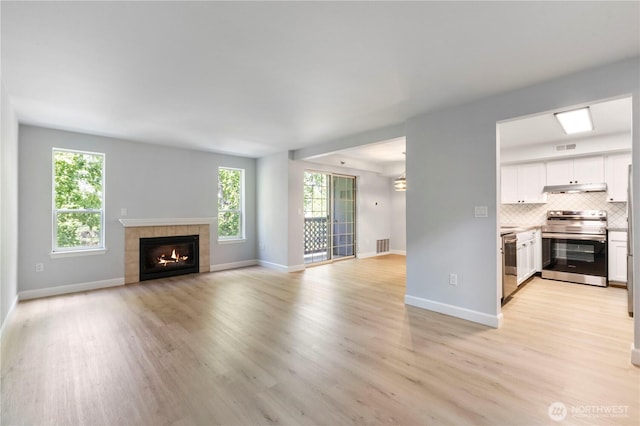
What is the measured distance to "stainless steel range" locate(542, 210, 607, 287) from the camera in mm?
4683

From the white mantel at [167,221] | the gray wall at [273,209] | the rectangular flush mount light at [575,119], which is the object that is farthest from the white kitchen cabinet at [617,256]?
the white mantel at [167,221]

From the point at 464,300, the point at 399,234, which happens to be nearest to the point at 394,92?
the point at 464,300

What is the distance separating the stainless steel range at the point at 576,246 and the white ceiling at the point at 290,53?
3.61m

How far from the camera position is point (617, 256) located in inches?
181

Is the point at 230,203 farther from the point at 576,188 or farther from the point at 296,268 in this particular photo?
the point at 576,188

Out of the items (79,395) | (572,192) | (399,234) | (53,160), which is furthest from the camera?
(399,234)

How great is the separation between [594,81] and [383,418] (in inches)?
126

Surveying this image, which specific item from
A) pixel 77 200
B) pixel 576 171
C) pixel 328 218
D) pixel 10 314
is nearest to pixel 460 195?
pixel 576 171

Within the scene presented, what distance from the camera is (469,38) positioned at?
205cm

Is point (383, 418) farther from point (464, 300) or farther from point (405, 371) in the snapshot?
point (464, 300)

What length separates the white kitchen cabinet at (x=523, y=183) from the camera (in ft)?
18.0

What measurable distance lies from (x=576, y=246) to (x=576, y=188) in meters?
1.00

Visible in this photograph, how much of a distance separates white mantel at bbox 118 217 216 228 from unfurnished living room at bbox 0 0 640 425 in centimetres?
3

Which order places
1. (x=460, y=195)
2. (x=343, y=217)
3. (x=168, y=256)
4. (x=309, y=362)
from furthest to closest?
1. (x=343, y=217)
2. (x=168, y=256)
3. (x=460, y=195)
4. (x=309, y=362)
